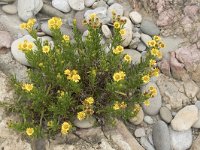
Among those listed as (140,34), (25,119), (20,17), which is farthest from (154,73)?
(20,17)

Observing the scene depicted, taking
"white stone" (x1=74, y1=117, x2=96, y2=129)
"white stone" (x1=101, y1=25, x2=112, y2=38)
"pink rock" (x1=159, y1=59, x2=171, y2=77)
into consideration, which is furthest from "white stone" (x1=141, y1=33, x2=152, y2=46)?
"white stone" (x1=74, y1=117, x2=96, y2=129)

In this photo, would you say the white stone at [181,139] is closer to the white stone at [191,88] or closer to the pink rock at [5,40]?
the white stone at [191,88]

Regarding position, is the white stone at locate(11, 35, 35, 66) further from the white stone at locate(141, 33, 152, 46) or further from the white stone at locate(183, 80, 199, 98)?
the white stone at locate(183, 80, 199, 98)

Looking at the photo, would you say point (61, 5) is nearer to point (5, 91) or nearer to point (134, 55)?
point (134, 55)

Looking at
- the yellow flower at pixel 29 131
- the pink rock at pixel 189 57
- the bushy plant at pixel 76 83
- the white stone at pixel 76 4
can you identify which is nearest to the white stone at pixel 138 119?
the bushy plant at pixel 76 83

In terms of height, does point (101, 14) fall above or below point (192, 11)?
below

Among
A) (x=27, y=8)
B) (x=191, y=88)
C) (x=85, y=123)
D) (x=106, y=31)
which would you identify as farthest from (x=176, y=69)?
(x=27, y=8)
